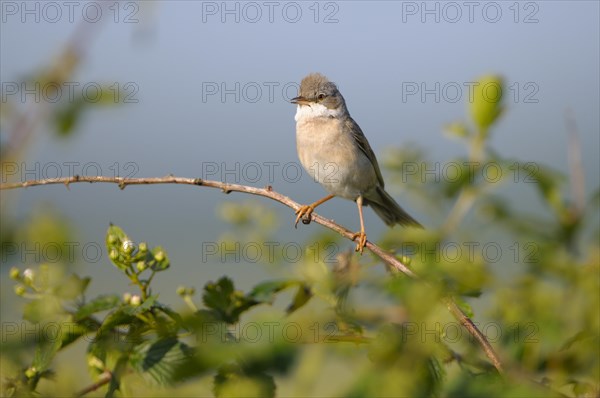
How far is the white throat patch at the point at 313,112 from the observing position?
5750 millimetres

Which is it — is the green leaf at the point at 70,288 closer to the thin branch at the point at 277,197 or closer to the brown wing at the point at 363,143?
the thin branch at the point at 277,197

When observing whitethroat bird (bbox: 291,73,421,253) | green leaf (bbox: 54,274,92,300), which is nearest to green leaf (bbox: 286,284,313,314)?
green leaf (bbox: 54,274,92,300)

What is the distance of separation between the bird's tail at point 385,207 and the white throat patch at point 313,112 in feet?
2.55

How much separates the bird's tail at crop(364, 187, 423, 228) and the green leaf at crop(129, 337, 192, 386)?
4.50 m

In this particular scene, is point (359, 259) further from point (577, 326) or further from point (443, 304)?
point (577, 326)

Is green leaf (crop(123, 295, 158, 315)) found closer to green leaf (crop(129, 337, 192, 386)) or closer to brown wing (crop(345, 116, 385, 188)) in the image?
green leaf (crop(129, 337, 192, 386))

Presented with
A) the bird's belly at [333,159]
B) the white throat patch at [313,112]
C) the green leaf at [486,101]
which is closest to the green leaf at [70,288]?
the green leaf at [486,101]

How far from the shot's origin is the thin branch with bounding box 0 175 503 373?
121 cm

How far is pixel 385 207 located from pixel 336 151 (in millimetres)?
718

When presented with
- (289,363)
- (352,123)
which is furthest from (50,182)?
(352,123)

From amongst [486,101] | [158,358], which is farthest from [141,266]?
[486,101]

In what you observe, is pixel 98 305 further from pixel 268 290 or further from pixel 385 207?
Answer: pixel 385 207

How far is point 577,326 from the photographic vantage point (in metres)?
1.10

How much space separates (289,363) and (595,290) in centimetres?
55
